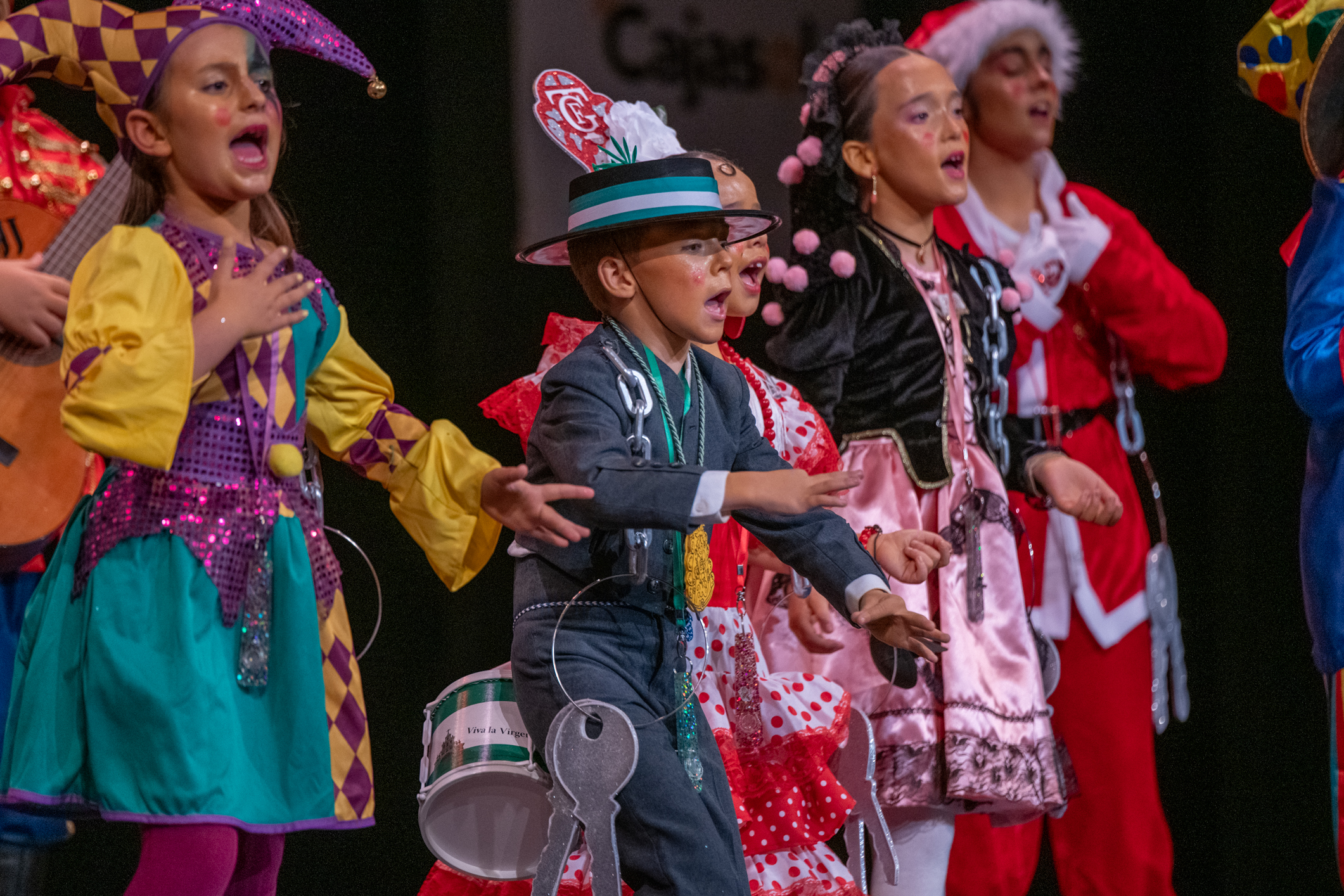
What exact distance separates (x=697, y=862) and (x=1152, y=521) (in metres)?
2.47

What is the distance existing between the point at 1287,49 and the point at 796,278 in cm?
103

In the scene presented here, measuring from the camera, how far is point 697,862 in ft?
6.41

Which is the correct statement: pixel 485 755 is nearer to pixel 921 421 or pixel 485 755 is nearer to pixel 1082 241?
pixel 921 421

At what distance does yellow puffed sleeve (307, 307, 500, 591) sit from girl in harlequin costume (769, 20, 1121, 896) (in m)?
0.92

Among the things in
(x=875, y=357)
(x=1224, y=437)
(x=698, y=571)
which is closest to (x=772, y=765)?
(x=698, y=571)

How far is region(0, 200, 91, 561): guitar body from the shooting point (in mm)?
2193

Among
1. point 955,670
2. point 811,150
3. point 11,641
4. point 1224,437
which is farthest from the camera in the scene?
point 1224,437

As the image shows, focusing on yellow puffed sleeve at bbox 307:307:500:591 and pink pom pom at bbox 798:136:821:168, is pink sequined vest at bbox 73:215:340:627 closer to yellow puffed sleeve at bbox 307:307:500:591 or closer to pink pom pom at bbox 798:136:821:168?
yellow puffed sleeve at bbox 307:307:500:591

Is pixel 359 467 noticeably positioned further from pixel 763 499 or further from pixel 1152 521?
pixel 1152 521

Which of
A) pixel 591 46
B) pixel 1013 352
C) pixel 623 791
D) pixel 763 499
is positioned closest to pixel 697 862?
pixel 623 791

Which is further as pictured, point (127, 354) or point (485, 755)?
point (485, 755)

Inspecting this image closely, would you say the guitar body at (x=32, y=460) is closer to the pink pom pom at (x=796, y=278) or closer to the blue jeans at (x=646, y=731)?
the blue jeans at (x=646, y=731)

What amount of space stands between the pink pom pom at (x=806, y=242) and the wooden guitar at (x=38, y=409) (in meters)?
1.36

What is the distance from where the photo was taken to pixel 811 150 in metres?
3.11
